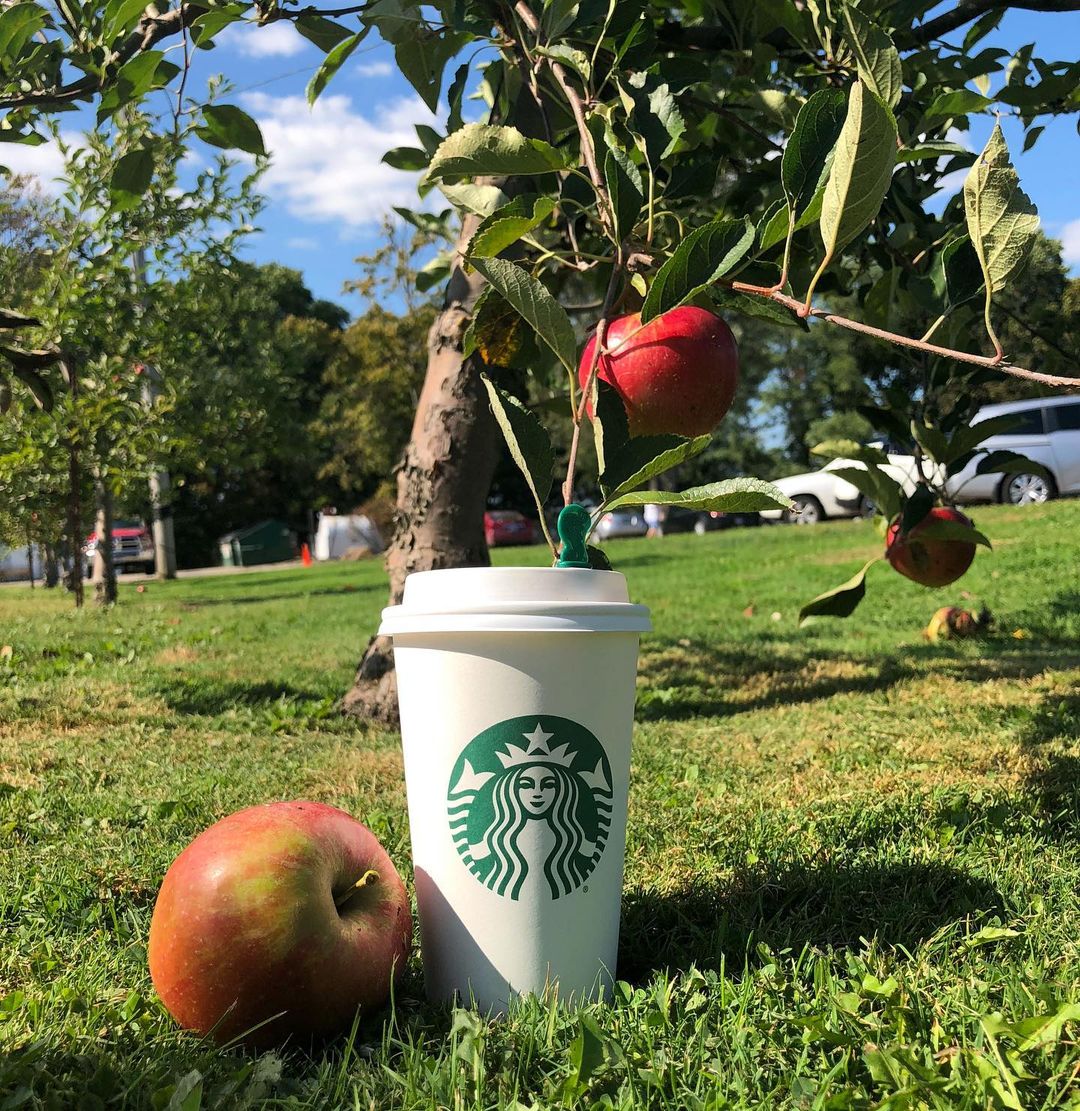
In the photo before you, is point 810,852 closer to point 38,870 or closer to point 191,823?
point 191,823

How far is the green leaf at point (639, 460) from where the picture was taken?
1415 millimetres

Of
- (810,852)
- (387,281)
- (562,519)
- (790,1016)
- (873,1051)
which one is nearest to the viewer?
(873,1051)

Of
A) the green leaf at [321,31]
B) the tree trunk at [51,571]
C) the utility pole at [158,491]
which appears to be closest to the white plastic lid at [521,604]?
the green leaf at [321,31]

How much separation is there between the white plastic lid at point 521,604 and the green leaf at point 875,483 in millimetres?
893

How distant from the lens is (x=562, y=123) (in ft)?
7.98

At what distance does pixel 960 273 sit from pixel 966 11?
1572 millimetres

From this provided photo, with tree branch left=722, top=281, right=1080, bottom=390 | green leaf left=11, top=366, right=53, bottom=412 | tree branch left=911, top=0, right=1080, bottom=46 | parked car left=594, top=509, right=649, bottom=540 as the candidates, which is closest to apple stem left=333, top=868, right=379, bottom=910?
tree branch left=722, top=281, right=1080, bottom=390

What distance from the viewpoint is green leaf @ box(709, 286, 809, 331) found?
142 cm

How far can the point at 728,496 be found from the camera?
135 centimetres

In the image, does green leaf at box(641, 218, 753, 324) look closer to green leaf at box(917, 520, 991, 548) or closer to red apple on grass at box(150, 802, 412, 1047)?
red apple on grass at box(150, 802, 412, 1047)

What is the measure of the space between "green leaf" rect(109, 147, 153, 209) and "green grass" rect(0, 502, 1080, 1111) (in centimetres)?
165

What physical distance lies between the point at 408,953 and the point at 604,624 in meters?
0.69

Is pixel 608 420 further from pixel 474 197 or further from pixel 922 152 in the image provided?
pixel 922 152

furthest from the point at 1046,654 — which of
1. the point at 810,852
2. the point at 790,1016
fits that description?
the point at 790,1016
